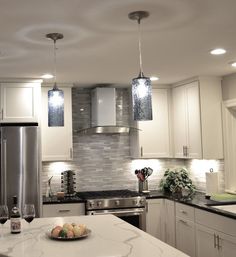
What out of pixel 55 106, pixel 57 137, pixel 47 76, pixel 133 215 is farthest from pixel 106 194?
pixel 55 106

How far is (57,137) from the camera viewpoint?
5.40 metres

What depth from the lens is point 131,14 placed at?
2.71 metres

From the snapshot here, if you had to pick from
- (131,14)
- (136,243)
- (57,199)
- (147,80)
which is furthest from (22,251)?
(57,199)

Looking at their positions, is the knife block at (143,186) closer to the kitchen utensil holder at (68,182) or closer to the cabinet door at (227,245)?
the kitchen utensil holder at (68,182)

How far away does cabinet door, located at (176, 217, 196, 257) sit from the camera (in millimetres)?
4645

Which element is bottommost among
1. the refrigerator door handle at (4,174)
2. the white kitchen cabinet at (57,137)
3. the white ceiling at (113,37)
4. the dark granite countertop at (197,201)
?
the dark granite countertop at (197,201)

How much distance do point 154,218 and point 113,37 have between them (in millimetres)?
2879

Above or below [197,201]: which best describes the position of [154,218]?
below

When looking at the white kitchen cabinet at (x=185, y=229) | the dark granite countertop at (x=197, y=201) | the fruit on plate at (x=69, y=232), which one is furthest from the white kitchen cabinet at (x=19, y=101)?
the fruit on plate at (x=69, y=232)

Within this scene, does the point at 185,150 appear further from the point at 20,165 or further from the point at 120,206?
the point at 20,165

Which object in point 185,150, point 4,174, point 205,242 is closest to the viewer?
point 205,242

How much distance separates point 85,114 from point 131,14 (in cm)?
324

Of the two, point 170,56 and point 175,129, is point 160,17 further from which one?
point 175,129

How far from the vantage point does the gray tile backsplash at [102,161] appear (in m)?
5.75
